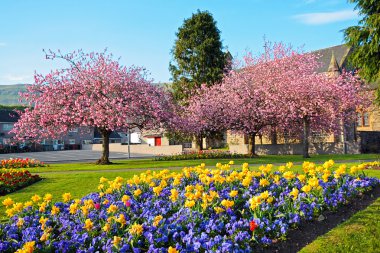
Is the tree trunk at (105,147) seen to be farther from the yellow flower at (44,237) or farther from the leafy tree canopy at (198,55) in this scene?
the yellow flower at (44,237)

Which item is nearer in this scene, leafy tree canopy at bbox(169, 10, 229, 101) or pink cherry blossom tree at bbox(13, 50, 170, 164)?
pink cherry blossom tree at bbox(13, 50, 170, 164)

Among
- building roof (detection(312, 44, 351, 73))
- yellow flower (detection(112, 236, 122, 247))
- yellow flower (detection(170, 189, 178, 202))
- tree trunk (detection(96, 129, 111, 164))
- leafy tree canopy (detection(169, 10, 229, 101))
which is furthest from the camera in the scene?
building roof (detection(312, 44, 351, 73))

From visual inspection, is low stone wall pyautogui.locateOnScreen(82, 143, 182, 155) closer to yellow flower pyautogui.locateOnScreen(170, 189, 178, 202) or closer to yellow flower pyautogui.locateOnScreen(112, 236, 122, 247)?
yellow flower pyautogui.locateOnScreen(170, 189, 178, 202)

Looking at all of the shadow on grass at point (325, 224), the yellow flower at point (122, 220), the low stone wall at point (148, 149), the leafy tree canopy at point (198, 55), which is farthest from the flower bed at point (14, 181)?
the leafy tree canopy at point (198, 55)

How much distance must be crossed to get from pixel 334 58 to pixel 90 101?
3402cm

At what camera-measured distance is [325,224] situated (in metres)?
7.09

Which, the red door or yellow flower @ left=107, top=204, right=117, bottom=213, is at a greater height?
the red door

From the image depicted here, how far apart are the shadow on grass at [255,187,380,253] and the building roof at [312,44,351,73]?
137 ft

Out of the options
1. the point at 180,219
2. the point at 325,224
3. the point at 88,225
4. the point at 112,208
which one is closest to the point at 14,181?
the point at 112,208

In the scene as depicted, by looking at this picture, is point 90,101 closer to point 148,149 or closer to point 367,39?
point 367,39

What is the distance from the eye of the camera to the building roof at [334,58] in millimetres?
46875

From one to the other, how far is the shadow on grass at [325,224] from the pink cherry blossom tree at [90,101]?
18.3 m

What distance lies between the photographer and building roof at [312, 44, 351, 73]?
1845 inches

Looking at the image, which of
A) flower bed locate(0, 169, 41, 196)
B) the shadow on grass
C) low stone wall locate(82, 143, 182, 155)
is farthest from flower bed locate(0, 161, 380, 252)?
low stone wall locate(82, 143, 182, 155)
